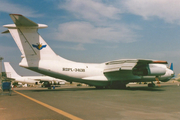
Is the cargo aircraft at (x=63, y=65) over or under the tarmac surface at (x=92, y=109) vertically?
over

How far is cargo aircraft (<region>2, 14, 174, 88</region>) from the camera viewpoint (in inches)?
663

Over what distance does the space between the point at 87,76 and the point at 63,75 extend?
9.43 feet

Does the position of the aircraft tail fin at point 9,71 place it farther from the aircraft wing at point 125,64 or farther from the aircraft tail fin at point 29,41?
the aircraft wing at point 125,64

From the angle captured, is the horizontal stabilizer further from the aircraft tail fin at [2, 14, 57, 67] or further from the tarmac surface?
the tarmac surface

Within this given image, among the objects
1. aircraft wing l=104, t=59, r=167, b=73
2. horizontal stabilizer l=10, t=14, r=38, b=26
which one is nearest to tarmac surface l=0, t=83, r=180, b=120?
horizontal stabilizer l=10, t=14, r=38, b=26

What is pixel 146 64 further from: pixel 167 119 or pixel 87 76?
pixel 167 119

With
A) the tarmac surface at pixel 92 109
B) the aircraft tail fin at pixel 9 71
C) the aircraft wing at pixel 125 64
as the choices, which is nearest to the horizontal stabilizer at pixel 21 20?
the tarmac surface at pixel 92 109

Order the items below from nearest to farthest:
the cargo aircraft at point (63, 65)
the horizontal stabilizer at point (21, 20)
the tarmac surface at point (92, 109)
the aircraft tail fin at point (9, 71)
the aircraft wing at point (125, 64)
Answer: the tarmac surface at point (92, 109) < the horizontal stabilizer at point (21, 20) < the cargo aircraft at point (63, 65) < the aircraft wing at point (125, 64) < the aircraft tail fin at point (9, 71)

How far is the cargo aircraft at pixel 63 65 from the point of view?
16.8m

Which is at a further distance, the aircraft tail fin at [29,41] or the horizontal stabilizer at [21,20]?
the aircraft tail fin at [29,41]

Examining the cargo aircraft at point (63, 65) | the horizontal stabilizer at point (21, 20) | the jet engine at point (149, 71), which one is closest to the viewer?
the horizontal stabilizer at point (21, 20)

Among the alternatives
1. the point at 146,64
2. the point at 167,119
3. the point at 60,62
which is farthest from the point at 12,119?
the point at 146,64

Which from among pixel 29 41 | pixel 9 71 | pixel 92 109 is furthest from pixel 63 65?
pixel 9 71

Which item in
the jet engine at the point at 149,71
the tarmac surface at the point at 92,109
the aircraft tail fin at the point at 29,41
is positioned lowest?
the tarmac surface at the point at 92,109
